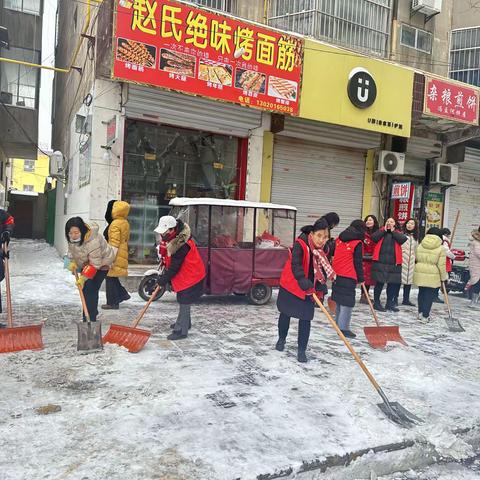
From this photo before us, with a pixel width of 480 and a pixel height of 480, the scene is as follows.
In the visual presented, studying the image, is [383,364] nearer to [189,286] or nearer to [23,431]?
[189,286]

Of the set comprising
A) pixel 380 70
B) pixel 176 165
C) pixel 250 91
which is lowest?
pixel 176 165

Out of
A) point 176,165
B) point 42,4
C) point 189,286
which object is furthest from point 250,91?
point 42,4

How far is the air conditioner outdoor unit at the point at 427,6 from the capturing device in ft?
45.0

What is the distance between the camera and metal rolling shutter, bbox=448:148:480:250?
50.1 feet

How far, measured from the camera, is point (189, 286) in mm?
5570

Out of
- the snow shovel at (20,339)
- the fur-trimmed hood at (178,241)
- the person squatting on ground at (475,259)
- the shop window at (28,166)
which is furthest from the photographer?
the shop window at (28,166)

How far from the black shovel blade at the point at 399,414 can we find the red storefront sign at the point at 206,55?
721 centimetres

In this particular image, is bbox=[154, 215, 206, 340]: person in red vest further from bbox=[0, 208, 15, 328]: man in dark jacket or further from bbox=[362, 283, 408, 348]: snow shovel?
bbox=[362, 283, 408, 348]: snow shovel

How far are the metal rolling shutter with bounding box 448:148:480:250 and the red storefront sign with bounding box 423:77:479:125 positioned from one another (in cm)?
275

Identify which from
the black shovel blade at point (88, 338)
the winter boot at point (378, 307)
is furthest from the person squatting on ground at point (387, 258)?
the black shovel blade at point (88, 338)

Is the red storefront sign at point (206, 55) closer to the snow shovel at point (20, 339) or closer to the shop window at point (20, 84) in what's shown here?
the snow shovel at point (20, 339)

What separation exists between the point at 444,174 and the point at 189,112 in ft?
29.5

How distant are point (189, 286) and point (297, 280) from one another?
1468 mm

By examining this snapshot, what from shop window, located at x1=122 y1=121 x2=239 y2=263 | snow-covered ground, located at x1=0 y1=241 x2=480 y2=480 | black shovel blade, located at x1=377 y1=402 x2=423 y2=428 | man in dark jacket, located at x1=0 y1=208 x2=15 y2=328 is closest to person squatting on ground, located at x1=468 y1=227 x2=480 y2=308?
snow-covered ground, located at x1=0 y1=241 x2=480 y2=480
